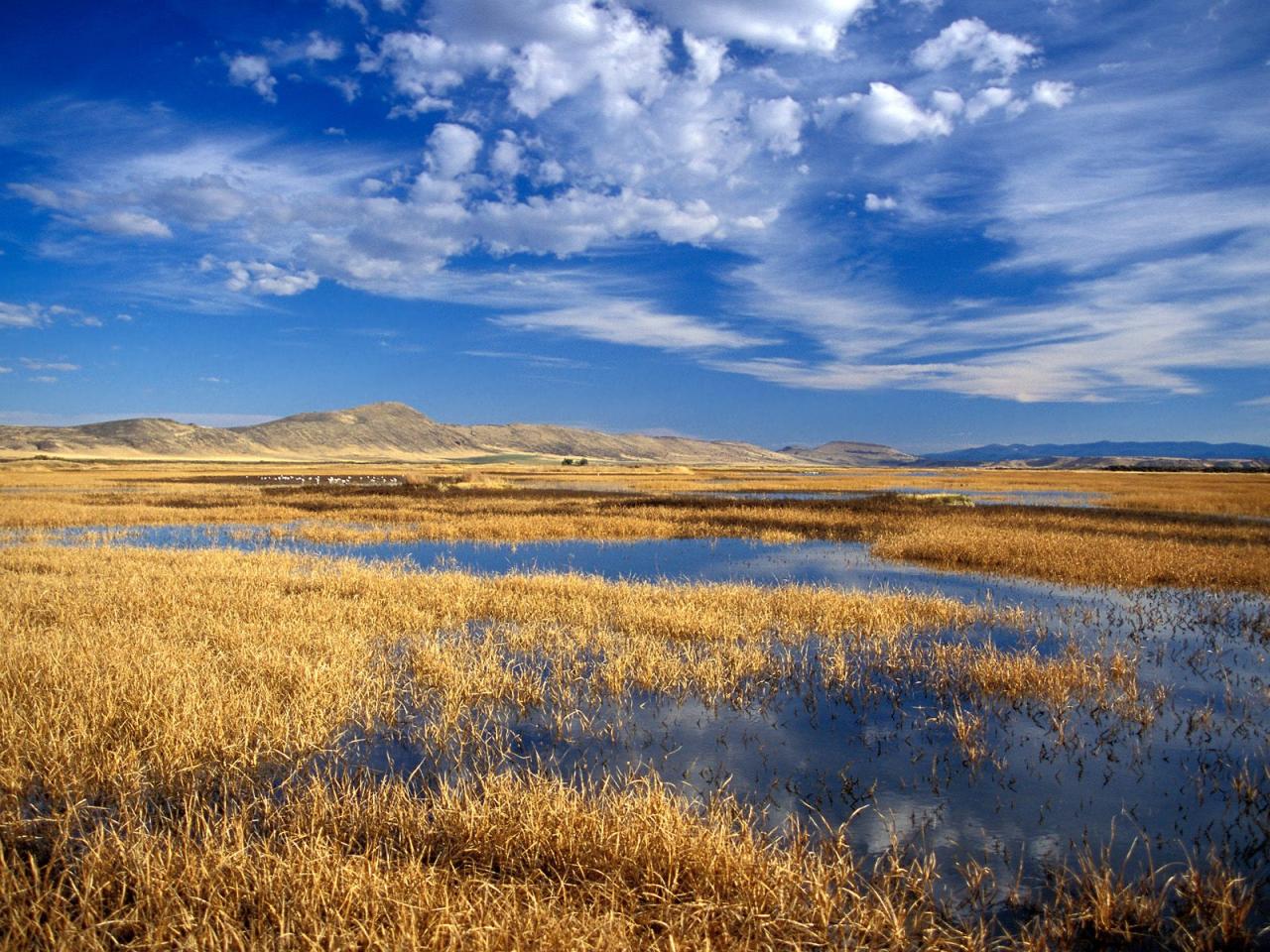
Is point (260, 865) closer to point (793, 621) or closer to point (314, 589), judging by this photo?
point (793, 621)

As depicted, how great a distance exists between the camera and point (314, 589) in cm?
1566

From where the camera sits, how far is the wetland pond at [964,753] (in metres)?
5.76

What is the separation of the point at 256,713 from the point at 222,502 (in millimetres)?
41587

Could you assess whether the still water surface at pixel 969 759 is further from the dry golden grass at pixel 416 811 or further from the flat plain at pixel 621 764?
the dry golden grass at pixel 416 811

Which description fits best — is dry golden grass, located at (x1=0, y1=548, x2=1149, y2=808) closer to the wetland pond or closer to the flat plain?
the flat plain

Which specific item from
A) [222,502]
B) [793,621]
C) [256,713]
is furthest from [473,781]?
[222,502]

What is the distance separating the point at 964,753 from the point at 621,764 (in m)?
3.59

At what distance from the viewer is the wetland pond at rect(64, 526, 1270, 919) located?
5758mm

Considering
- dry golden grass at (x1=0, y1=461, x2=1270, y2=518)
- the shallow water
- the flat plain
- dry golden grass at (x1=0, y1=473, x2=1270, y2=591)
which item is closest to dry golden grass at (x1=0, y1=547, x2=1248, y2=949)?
the flat plain

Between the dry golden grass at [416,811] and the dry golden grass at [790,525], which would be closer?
the dry golden grass at [416,811]

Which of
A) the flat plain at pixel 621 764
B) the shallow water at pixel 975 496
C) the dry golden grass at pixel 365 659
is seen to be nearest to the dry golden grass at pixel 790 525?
the flat plain at pixel 621 764

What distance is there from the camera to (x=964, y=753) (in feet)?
24.0

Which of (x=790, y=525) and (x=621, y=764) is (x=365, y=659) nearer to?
(x=621, y=764)

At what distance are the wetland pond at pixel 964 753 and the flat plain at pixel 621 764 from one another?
0.15ft
